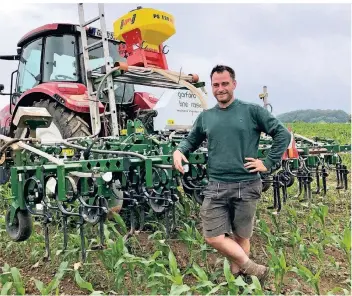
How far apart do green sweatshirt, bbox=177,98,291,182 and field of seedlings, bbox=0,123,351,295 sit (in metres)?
0.57

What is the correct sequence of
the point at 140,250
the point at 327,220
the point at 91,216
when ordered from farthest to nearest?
1. the point at 327,220
2. the point at 140,250
3. the point at 91,216

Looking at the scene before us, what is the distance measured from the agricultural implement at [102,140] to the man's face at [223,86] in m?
0.67

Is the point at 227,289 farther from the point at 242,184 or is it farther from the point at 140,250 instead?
the point at 140,250

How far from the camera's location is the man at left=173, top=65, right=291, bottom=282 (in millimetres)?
2967

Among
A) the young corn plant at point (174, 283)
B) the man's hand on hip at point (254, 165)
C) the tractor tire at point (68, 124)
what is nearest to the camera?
the young corn plant at point (174, 283)

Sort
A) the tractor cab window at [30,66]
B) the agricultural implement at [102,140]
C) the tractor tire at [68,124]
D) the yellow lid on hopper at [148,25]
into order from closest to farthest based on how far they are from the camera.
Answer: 1. the agricultural implement at [102,140]
2. the tractor tire at [68,124]
3. the yellow lid on hopper at [148,25]
4. the tractor cab window at [30,66]

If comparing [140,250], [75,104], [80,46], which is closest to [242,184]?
[140,250]

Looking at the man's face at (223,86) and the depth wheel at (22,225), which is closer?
the man's face at (223,86)

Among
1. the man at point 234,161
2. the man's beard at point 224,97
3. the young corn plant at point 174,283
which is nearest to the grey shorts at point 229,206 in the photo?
the man at point 234,161

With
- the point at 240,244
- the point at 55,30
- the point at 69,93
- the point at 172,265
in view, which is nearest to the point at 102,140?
the point at 69,93

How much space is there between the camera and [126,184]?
3436 millimetres

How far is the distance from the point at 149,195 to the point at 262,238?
1.25 meters

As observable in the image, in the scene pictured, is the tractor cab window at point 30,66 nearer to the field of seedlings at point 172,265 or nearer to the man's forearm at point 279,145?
the field of seedlings at point 172,265

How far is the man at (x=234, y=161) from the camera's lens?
2.97 metres
